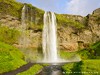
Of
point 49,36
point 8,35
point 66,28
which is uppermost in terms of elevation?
point 66,28

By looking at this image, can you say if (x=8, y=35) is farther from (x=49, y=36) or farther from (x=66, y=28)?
(x=66, y=28)

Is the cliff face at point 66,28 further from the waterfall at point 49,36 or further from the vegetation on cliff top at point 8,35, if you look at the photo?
the waterfall at point 49,36

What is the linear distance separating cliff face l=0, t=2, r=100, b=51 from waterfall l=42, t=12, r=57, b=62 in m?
2.12

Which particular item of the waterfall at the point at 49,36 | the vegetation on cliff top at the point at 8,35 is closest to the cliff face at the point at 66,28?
the vegetation on cliff top at the point at 8,35

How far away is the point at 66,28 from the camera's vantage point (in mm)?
110562

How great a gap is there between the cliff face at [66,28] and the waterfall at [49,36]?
2.12 meters

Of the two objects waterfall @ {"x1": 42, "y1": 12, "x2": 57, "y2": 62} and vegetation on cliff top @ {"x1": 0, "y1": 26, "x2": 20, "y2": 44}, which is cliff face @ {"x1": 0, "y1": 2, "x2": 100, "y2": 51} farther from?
waterfall @ {"x1": 42, "y1": 12, "x2": 57, "y2": 62}

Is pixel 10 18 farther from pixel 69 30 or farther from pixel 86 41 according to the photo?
pixel 86 41

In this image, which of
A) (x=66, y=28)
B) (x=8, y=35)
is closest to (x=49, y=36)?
(x=66, y=28)

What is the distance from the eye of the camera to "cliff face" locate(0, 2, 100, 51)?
10238cm

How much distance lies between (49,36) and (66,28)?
11173mm

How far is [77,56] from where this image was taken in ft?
314

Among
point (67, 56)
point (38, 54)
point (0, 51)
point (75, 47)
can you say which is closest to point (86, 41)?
point (75, 47)

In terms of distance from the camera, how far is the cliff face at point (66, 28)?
10238 centimetres
